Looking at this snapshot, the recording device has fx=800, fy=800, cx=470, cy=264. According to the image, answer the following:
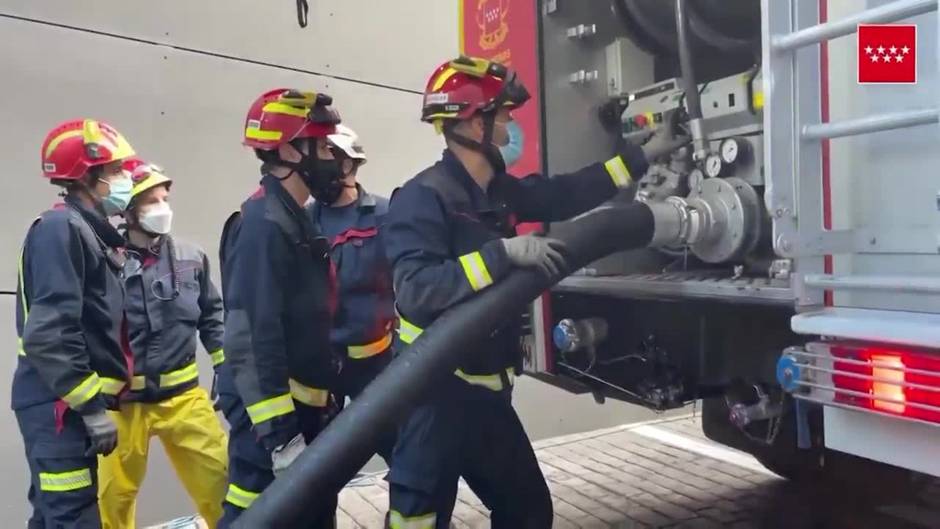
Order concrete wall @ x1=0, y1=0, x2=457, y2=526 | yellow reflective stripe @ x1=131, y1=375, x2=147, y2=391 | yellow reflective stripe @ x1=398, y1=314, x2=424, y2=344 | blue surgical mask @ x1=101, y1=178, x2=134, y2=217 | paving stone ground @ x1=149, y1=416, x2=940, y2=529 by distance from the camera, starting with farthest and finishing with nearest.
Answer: concrete wall @ x1=0, y1=0, x2=457, y2=526
paving stone ground @ x1=149, y1=416, x2=940, y2=529
yellow reflective stripe @ x1=131, y1=375, x2=147, y2=391
blue surgical mask @ x1=101, y1=178, x2=134, y2=217
yellow reflective stripe @ x1=398, y1=314, x2=424, y2=344

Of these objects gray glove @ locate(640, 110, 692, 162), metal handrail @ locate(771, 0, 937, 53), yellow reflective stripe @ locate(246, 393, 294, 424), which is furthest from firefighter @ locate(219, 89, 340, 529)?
metal handrail @ locate(771, 0, 937, 53)

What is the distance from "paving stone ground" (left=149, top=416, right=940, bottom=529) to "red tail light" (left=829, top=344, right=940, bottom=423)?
2.14 meters

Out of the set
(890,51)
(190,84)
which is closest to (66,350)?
(190,84)

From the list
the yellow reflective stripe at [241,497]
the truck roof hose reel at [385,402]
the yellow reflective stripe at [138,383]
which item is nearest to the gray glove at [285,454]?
the yellow reflective stripe at [241,497]

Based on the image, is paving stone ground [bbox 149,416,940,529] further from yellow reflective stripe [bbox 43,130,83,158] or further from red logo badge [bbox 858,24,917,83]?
red logo badge [bbox 858,24,917,83]

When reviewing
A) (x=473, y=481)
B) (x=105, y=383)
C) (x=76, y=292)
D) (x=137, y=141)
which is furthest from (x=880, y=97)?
(x=137, y=141)

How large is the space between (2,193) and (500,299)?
2.84 m

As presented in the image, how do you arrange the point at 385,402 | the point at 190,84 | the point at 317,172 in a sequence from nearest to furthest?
the point at 385,402, the point at 317,172, the point at 190,84

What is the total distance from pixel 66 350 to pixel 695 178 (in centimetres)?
223

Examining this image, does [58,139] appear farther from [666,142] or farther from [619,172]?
[666,142]

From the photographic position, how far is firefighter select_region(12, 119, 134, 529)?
2701 millimetres

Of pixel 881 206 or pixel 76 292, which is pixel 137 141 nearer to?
pixel 76 292

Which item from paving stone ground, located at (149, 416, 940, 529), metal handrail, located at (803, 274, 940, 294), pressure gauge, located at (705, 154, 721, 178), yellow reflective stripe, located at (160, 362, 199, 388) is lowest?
paving stone ground, located at (149, 416, 940, 529)

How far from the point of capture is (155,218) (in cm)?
353
